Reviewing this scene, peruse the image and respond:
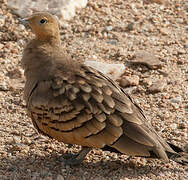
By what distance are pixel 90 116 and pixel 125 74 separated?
2.42m

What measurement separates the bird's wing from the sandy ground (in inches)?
17.7

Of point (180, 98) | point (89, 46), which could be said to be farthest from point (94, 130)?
point (89, 46)

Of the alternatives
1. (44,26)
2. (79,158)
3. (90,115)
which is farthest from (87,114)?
(44,26)

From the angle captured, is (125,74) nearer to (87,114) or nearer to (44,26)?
(44,26)

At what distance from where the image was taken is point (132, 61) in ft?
26.2

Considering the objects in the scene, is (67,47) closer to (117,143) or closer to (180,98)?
(180,98)

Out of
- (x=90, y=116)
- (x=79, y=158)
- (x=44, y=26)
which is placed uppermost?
(x=44, y=26)

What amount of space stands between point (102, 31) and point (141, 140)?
12.2 feet

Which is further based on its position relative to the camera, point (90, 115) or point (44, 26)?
point (44, 26)

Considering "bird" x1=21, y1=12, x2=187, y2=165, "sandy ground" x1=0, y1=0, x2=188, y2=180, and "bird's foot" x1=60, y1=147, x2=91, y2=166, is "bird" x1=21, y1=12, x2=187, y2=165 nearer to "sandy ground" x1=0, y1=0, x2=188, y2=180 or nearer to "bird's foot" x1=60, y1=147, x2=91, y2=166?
"bird's foot" x1=60, y1=147, x2=91, y2=166

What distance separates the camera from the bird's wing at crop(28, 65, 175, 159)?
542 centimetres

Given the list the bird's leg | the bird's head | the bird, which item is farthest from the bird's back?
the bird's head

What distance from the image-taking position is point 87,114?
17.9ft

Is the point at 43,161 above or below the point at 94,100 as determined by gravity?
below
